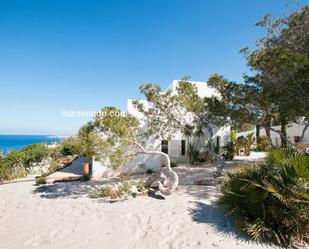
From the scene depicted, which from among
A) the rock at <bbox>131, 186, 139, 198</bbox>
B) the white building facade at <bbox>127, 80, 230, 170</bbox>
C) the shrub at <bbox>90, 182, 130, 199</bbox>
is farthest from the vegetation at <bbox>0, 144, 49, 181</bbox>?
the rock at <bbox>131, 186, 139, 198</bbox>

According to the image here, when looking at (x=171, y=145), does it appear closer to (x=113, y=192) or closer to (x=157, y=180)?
(x=157, y=180)

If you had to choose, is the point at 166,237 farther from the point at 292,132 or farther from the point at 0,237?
the point at 292,132

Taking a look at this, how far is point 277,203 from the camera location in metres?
5.03

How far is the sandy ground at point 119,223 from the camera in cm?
495

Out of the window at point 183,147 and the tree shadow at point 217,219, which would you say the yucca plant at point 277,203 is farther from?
the window at point 183,147

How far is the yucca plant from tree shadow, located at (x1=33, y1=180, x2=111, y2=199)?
6.99m

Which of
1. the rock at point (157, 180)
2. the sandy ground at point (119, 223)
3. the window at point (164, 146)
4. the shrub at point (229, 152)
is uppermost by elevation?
the window at point (164, 146)

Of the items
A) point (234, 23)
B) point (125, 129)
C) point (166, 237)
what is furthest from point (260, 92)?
point (166, 237)

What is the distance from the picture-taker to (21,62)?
1567 cm

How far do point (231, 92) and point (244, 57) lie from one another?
2.65 metres

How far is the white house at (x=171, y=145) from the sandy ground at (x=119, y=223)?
4843 mm

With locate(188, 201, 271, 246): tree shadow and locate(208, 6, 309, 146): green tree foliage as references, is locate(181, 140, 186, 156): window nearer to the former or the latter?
locate(208, 6, 309, 146): green tree foliage

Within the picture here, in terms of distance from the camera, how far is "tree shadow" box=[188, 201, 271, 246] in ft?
16.5

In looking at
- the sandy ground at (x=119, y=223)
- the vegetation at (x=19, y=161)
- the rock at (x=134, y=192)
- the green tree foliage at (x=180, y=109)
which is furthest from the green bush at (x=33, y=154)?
the rock at (x=134, y=192)
